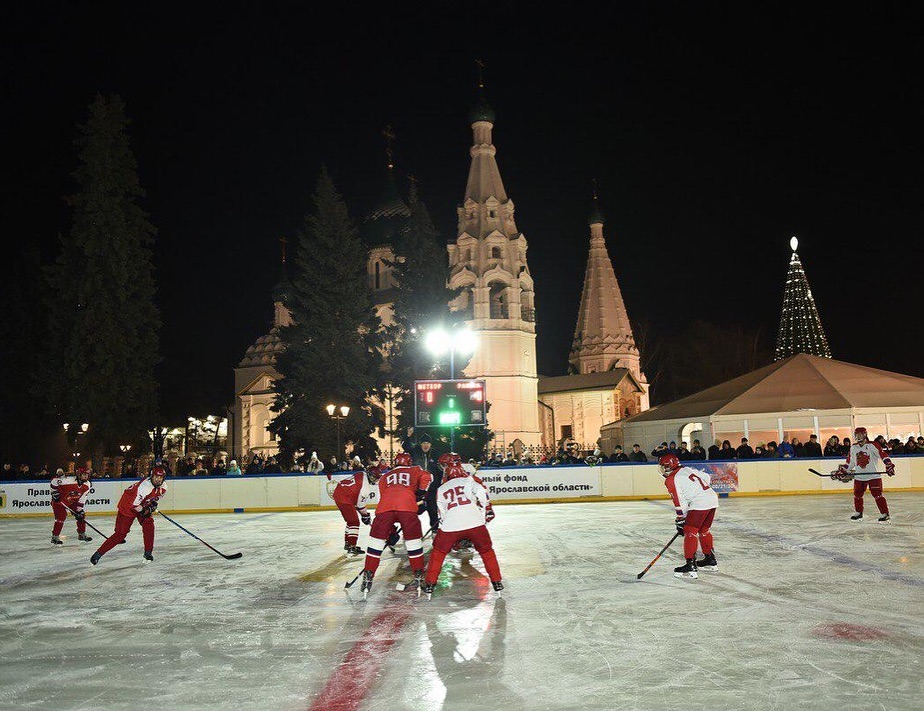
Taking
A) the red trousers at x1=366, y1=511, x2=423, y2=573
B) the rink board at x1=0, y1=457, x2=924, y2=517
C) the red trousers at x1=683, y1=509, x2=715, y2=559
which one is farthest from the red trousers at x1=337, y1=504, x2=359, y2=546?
the rink board at x1=0, y1=457, x2=924, y2=517

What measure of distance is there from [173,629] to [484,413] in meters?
15.3

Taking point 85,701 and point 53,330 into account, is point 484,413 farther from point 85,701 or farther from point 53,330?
point 53,330

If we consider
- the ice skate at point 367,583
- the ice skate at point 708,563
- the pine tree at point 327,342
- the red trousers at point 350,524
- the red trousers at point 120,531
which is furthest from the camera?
the pine tree at point 327,342

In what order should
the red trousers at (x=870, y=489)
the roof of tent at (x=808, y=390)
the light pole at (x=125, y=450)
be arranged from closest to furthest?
the red trousers at (x=870, y=489), the roof of tent at (x=808, y=390), the light pole at (x=125, y=450)

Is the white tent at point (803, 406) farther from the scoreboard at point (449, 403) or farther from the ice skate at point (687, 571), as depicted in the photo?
the ice skate at point (687, 571)

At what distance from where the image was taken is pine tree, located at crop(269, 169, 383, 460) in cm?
4534

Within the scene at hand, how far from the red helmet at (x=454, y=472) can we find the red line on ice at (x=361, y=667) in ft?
6.08

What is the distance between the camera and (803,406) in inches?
1407

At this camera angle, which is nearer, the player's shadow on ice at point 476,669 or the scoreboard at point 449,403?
the player's shadow on ice at point 476,669

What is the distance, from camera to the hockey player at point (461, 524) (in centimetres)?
991

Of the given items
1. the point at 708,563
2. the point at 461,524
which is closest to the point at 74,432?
the point at 461,524

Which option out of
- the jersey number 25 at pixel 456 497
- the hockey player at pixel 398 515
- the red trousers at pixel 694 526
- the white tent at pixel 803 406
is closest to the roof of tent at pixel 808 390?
the white tent at pixel 803 406

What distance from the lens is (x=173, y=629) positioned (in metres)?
8.55

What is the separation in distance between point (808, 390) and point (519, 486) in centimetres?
1706
